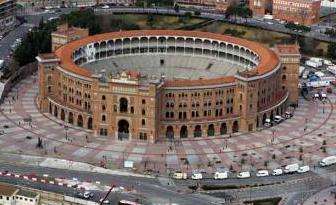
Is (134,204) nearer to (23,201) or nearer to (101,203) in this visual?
(101,203)

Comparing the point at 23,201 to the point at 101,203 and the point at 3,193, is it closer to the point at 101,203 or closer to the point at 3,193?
the point at 3,193

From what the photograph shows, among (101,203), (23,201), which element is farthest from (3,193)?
(101,203)

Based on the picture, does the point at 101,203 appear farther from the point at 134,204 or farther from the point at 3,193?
the point at 3,193

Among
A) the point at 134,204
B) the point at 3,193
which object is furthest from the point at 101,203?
the point at 3,193

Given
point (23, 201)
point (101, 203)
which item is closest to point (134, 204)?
point (101, 203)

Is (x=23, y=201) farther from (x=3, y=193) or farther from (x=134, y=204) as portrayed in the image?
(x=134, y=204)
